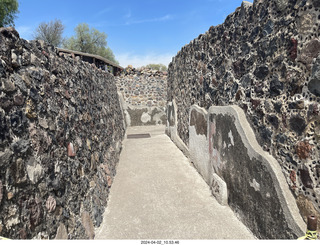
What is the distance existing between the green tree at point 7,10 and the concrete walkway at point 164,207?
21886 mm

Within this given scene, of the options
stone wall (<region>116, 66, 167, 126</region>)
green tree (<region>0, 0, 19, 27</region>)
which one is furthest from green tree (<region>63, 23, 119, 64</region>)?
stone wall (<region>116, 66, 167, 126</region>)

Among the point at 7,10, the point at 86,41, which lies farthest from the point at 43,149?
the point at 86,41

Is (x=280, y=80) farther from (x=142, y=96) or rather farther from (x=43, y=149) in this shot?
(x=142, y=96)

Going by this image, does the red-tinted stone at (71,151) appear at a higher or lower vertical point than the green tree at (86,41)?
lower

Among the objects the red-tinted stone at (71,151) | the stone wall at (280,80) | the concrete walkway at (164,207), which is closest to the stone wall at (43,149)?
the red-tinted stone at (71,151)

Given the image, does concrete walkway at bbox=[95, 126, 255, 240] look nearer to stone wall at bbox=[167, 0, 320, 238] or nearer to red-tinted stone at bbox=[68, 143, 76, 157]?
stone wall at bbox=[167, 0, 320, 238]

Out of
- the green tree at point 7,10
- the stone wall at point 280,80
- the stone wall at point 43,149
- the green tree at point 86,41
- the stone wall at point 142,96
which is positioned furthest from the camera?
the green tree at point 86,41

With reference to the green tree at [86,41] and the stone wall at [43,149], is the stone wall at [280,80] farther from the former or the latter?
the green tree at [86,41]

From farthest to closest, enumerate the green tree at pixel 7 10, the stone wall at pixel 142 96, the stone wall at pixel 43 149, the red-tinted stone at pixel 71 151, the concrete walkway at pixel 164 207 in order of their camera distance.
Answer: the green tree at pixel 7 10
the stone wall at pixel 142 96
the concrete walkway at pixel 164 207
the red-tinted stone at pixel 71 151
the stone wall at pixel 43 149

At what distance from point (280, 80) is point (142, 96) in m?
9.77

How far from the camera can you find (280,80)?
2.21 metres

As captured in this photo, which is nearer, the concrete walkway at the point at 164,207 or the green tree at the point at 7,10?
the concrete walkway at the point at 164,207

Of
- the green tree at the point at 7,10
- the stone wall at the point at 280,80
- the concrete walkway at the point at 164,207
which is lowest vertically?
the concrete walkway at the point at 164,207

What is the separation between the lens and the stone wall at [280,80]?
1.82 metres
